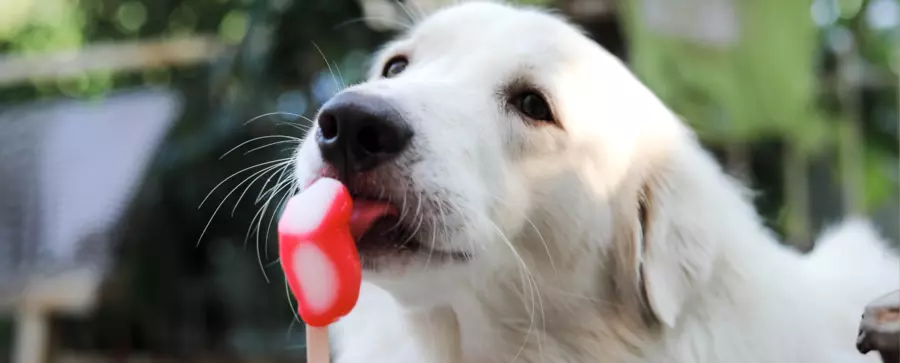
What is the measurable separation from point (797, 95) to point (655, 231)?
1.23m

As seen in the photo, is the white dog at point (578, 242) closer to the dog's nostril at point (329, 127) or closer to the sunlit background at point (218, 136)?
the dog's nostril at point (329, 127)

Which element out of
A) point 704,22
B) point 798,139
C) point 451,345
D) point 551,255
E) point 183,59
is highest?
point 183,59

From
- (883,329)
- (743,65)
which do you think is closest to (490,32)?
(883,329)

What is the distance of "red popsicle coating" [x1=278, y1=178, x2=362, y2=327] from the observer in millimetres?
634

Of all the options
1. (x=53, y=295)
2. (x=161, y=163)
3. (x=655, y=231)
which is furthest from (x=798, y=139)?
(x=53, y=295)

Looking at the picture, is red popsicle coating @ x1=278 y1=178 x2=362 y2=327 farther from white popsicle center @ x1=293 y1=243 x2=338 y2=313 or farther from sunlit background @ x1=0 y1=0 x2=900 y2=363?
sunlit background @ x1=0 y1=0 x2=900 y2=363

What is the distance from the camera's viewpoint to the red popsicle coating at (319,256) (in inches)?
25.0

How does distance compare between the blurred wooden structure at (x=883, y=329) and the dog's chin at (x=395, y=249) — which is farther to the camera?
the dog's chin at (x=395, y=249)

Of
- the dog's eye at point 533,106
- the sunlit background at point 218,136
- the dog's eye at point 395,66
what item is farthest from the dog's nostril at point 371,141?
the sunlit background at point 218,136

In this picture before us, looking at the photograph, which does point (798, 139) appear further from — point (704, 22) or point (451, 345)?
point (451, 345)

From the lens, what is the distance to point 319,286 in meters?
0.65

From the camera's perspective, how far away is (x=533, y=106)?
0.98m

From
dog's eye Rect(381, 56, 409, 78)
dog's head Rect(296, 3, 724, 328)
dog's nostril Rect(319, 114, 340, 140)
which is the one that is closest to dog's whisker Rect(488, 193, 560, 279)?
dog's head Rect(296, 3, 724, 328)

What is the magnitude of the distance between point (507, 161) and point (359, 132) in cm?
24
